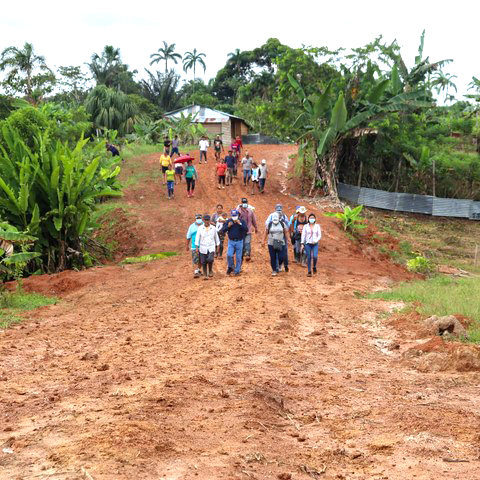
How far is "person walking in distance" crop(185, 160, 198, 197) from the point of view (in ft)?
86.0

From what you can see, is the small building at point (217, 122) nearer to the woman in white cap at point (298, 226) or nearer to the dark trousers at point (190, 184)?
the dark trousers at point (190, 184)

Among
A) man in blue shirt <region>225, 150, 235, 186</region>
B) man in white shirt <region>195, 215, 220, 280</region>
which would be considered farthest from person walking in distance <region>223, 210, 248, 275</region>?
man in blue shirt <region>225, 150, 235, 186</region>

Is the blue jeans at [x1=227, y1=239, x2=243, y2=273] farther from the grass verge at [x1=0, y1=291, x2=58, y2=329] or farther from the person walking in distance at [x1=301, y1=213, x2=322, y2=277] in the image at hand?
the grass verge at [x1=0, y1=291, x2=58, y2=329]

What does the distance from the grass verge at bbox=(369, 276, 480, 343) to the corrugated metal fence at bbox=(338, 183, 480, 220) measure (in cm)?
1460

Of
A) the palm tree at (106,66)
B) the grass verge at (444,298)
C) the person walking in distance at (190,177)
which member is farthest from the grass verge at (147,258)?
the palm tree at (106,66)

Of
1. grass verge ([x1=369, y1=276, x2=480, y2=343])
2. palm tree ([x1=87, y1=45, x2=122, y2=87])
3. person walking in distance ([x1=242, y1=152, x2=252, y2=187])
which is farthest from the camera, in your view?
palm tree ([x1=87, y1=45, x2=122, y2=87])

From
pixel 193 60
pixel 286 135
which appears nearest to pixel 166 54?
pixel 193 60

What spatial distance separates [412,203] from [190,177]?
10.8 metres

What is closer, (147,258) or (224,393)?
(224,393)

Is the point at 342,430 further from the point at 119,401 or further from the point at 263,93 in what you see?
the point at 263,93

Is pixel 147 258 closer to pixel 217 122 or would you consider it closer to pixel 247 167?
pixel 247 167

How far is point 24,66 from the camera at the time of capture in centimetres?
4959

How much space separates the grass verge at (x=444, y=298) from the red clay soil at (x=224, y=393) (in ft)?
2.52

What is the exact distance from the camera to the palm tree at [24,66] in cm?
4806
